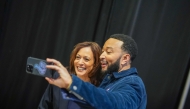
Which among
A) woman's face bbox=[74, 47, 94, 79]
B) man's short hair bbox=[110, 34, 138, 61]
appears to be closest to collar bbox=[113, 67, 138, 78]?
man's short hair bbox=[110, 34, 138, 61]

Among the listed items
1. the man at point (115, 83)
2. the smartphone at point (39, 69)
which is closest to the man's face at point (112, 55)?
the man at point (115, 83)

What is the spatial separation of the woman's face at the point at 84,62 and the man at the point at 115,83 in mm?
247

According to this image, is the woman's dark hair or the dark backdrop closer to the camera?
the woman's dark hair

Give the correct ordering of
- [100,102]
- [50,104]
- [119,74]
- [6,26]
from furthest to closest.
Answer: [6,26] < [50,104] < [119,74] < [100,102]

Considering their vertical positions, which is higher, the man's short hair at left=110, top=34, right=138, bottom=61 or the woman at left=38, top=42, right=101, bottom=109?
the man's short hair at left=110, top=34, right=138, bottom=61

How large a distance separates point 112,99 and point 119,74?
27 centimetres

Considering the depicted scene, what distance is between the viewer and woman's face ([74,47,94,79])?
4.20ft

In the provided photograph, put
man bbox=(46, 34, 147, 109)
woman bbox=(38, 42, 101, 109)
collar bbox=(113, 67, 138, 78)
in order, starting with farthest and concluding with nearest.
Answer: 1. woman bbox=(38, 42, 101, 109)
2. collar bbox=(113, 67, 138, 78)
3. man bbox=(46, 34, 147, 109)

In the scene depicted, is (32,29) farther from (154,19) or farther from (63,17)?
(154,19)

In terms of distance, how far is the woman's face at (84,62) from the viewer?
1279 millimetres

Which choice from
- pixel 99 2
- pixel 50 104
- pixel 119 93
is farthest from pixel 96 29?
pixel 119 93

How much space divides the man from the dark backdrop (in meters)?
0.70

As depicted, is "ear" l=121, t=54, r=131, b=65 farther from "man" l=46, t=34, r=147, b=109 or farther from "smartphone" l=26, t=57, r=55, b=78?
"smartphone" l=26, t=57, r=55, b=78

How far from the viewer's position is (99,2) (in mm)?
1727
